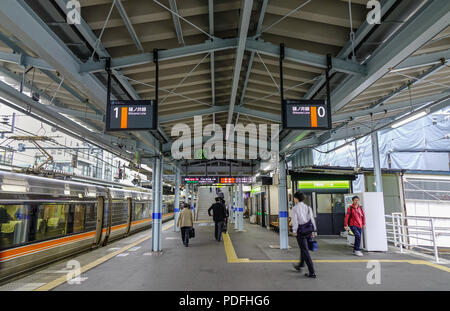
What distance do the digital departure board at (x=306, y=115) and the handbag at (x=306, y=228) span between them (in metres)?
1.92

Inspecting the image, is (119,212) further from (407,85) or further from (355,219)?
(407,85)

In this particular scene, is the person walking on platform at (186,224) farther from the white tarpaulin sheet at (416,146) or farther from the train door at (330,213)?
the white tarpaulin sheet at (416,146)

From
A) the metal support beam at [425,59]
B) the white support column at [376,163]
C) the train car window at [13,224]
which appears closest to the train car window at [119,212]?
the train car window at [13,224]

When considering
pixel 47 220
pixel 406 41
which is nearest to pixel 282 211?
pixel 406 41

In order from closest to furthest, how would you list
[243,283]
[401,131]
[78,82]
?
[78,82]
[243,283]
[401,131]

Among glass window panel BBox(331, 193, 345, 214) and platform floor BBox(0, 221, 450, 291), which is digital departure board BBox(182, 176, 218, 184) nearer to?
glass window panel BBox(331, 193, 345, 214)

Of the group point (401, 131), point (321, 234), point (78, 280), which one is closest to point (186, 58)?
point (78, 280)

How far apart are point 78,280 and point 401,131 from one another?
1876cm

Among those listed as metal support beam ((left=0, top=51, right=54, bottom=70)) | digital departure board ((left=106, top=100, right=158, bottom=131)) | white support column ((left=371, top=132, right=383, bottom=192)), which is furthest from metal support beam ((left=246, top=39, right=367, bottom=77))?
white support column ((left=371, top=132, right=383, bottom=192))

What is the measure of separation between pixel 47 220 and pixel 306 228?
18.9ft

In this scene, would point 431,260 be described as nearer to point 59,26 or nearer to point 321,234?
point 321,234

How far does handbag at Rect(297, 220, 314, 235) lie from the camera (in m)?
5.31

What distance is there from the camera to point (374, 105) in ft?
23.4

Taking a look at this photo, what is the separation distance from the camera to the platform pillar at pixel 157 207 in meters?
7.97
